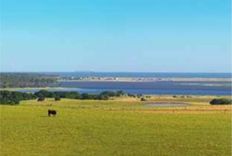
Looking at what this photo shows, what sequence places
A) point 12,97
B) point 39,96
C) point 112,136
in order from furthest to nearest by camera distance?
point 39,96
point 12,97
point 112,136

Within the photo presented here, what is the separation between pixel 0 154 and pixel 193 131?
13.4 m

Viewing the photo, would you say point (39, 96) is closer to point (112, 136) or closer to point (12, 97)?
point (12, 97)

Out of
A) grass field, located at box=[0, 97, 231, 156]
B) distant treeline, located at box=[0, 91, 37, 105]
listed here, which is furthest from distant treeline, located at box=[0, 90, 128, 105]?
grass field, located at box=[0, 97, 231, 156]

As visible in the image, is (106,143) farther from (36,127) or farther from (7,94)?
(7,94)

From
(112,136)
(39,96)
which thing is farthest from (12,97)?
(112,136)

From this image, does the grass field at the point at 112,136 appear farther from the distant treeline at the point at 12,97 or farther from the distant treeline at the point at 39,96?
the distant treeline at the point at 39,96

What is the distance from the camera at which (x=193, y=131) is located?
1243 inches

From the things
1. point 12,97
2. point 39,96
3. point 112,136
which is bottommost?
point 39,96

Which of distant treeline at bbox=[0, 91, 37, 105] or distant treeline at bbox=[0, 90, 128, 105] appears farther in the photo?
distant treeline at bbox=[0, 90, 128, 105]

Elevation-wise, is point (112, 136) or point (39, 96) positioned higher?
point (112, 136)

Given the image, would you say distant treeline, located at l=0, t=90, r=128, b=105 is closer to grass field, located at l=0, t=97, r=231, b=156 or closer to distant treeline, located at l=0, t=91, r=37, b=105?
distant treeline, located at l=0, t=91, r=37, b=105

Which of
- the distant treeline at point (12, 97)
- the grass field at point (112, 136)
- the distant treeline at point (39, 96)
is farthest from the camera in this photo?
the distant treeline at point (39, 96)

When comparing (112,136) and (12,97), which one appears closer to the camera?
(112,136)

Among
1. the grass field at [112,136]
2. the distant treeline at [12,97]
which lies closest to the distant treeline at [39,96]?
the distant treeline at [12,97]
